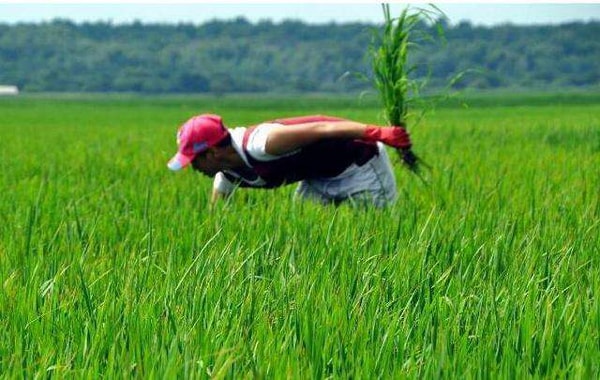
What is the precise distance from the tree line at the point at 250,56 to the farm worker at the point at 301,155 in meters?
112

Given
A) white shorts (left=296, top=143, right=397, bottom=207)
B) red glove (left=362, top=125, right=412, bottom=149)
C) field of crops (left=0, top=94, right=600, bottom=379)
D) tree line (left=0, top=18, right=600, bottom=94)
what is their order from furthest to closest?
tree line (left=0, top=18, right=600, bottom=94) < white shorts (left=296, top=143, right=397, bottom=207) < red glove (left=362, top=125, right=412, bottom=149) < field of crops (left=0, top=94, right=600, bottom=379)

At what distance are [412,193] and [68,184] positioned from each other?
2.02m

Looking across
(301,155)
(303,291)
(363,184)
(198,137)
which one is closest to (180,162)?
(198,137)

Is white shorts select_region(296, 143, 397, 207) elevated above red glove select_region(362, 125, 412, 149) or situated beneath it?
situated beneath

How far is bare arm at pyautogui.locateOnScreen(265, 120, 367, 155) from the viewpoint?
412 cm

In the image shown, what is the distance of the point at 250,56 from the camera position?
149250 mm

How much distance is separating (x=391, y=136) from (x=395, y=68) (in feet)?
2.53

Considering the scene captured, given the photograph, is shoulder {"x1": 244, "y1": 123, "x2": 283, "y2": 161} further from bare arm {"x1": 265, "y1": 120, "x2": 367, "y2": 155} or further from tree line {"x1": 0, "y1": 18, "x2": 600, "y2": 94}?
tree line {"x1": 0, "y1": 18, "x2": 600, "y2": 94}

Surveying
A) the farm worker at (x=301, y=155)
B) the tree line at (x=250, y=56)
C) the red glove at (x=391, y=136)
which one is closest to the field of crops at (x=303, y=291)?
the farm worker at (x=301, y=155)

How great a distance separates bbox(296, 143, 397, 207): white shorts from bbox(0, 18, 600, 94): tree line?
11214 cm

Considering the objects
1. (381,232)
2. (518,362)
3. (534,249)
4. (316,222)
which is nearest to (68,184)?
(316,222)

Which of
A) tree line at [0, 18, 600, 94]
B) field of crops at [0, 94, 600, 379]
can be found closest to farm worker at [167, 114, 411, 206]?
field of crops at [0, 94, 600, 379]

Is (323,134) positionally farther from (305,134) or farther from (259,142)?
(259,142)

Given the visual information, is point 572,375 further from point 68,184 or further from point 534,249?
point 68,184
